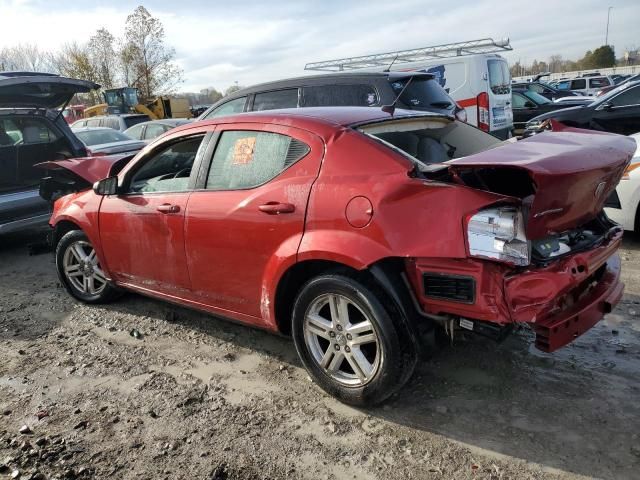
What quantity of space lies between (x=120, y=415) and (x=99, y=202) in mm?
2023

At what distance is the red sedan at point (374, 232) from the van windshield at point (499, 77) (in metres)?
6.88

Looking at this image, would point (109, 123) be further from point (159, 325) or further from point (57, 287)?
point (159, 325)

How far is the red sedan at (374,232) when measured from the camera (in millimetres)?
2516

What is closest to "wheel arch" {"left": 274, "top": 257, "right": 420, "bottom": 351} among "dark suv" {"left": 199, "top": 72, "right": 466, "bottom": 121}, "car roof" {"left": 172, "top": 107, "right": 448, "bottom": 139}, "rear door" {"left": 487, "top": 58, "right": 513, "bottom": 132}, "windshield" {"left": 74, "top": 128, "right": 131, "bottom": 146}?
"car roof" {"left": 172, "top": 107, "right": 448, "bottom": 139}

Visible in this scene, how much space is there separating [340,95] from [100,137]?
21.8ft

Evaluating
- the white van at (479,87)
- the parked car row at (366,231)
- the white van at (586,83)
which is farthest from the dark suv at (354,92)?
the white van at (586,83)

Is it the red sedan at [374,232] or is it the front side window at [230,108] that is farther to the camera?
the front side window at [230,108]

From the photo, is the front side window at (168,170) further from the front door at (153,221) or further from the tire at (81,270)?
the tire at (81,270)

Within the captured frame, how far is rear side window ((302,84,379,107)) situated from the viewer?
686 centimetres

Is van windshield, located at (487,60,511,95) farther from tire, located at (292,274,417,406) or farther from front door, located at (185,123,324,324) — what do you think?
tire, located at (292,274,417,406)

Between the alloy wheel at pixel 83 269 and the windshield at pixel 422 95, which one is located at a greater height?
the windshield at pixel 422 95

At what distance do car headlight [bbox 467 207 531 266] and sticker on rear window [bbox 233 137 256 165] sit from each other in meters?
1.57

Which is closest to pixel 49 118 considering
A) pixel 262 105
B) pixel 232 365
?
pixel 262 105

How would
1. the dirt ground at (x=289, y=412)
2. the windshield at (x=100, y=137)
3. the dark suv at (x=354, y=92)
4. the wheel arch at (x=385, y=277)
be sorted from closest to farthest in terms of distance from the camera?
Result: the dirt ground at (x=289, y=412), the wheel arch at (x=385, y=277), the dark suv at (x=354, y=92), the windshield at (x=100, y=137)
